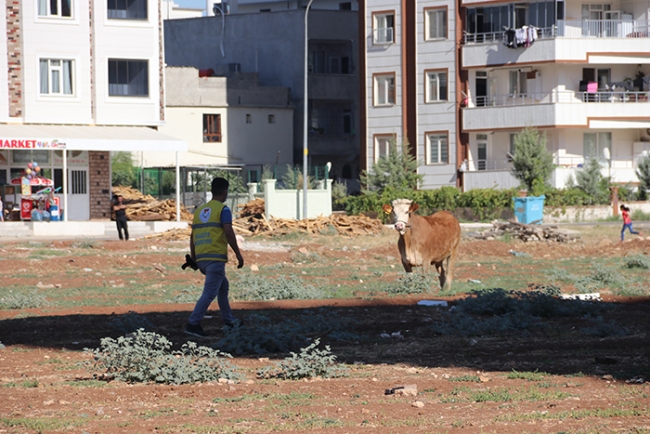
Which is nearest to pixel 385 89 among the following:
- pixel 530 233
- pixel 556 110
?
pixel 556 110

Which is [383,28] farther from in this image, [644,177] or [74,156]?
[74,156]

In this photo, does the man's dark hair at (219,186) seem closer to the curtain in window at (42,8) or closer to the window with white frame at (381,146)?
the curtain in window at (42,8)

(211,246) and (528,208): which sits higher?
(211,246)

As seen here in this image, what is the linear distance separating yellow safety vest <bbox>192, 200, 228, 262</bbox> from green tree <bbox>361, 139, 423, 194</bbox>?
143ft

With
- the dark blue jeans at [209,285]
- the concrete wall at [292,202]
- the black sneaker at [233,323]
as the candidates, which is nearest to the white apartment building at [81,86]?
the concrete wall at [292,202]

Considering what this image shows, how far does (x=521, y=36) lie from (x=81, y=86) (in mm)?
23187

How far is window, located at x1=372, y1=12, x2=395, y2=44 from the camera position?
61.4 metres

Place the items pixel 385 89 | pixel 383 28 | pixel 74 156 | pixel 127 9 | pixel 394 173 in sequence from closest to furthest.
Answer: pixel 74 156
pixel 127 9
pixel 394 173
pixel 383 28
pixel 385 89

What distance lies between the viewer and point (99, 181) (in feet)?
160

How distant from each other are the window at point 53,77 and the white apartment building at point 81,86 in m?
0.04

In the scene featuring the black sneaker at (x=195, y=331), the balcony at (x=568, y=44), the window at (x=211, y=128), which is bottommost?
the black sneaker at (x=195, y=331)

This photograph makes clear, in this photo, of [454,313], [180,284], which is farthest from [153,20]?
[454,313]

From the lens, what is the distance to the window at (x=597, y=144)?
58.4 m

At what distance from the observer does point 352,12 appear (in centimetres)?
7044
